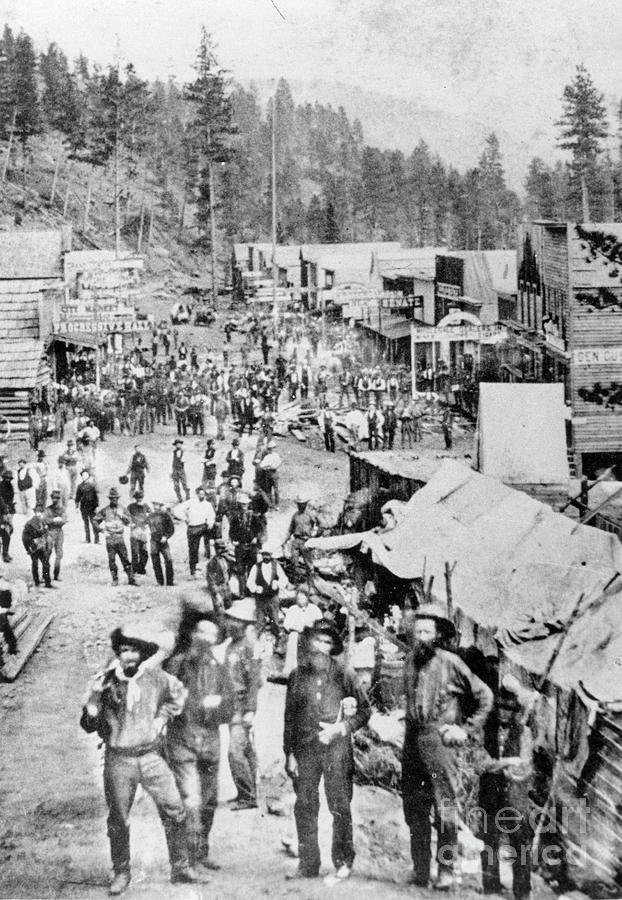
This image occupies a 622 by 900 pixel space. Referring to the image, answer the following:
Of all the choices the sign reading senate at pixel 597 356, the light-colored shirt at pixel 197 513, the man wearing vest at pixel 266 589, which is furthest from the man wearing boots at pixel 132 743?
the sign reading senate at pixel 597 356

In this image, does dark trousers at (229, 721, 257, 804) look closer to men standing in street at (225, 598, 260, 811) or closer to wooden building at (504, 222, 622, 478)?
men standing in street at (225, 598, 260, 811)

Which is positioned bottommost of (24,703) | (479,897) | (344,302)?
(479,897)

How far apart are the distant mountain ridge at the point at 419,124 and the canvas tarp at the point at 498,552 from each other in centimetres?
431

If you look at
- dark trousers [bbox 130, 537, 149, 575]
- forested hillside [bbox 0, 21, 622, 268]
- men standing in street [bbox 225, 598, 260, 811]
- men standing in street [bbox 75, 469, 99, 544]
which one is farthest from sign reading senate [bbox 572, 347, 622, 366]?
men standing in street [bbox 225, 598, 260, 811]

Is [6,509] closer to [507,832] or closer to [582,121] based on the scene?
[507,832]

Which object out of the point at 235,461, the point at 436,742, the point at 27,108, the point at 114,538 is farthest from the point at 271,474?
the point at 27,108

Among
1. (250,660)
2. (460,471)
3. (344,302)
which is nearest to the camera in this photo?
(250,660)

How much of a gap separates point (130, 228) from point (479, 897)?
46313 mm

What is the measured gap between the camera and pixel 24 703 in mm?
7969

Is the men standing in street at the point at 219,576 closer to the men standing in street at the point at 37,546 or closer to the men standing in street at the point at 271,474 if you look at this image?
the men standing in street at the point at 37,546

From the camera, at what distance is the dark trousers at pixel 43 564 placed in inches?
394

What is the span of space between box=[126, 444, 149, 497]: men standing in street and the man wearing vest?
2.49 meters

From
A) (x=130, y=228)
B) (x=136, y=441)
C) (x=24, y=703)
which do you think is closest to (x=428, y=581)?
(x=24, y=703)

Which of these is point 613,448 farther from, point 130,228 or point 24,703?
point 130,228
